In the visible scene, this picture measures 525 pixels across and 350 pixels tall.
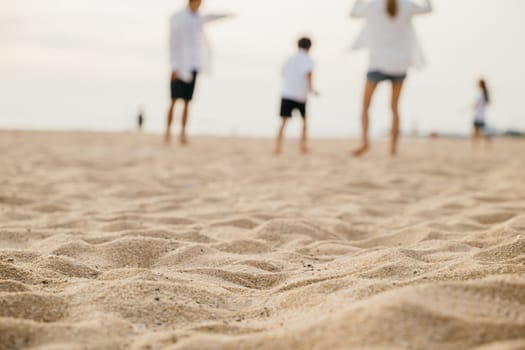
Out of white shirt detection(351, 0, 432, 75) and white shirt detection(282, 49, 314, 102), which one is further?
white shirt detection(282, 49, 314, 102)

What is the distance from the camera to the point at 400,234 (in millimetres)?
2604

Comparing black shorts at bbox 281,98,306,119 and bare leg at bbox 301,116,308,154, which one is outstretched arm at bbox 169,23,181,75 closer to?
black shorts at bbox 281,98,306,119

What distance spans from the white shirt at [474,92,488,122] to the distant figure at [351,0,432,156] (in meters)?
6.64

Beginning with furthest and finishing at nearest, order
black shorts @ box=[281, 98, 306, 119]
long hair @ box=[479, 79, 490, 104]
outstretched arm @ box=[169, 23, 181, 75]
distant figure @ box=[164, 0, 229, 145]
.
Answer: long hair @ box=[479, 79, 490, 104] → black shorts @ box=[281, 98, 306, 119] → outstretched arm @ box=[169, 23, 181, 75] → distant figure @ box=[164, 0, 229, 145]

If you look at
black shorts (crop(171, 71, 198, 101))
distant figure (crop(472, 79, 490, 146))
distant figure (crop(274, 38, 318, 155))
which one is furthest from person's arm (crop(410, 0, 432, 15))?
distant figure (crop(472, 79, 490, 146))

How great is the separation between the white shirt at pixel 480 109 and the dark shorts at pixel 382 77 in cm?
679

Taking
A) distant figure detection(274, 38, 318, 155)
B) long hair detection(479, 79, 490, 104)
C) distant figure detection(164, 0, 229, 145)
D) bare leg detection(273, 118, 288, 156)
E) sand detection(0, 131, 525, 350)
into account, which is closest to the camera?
sand detection(0, 131, 525, 350)

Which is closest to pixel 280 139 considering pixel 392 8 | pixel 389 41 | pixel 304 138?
pixel 304 138

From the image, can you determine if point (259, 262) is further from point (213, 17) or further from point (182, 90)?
point (213, 17)

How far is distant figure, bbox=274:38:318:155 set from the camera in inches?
309

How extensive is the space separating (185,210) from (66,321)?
6.14 feet

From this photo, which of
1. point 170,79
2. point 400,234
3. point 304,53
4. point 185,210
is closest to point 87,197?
point 185,210

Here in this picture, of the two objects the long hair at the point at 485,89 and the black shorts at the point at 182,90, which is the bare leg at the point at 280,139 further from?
the long hair at the point at 485,89

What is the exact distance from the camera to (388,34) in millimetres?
6246
